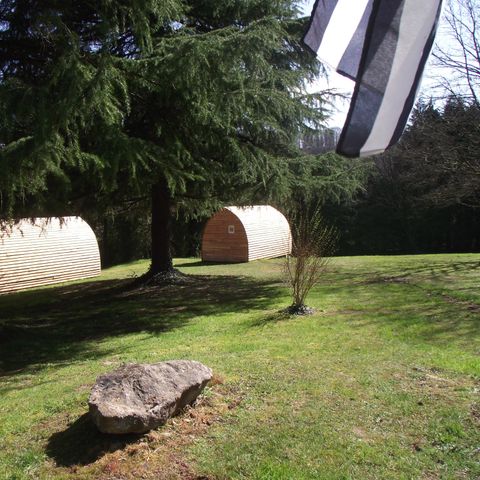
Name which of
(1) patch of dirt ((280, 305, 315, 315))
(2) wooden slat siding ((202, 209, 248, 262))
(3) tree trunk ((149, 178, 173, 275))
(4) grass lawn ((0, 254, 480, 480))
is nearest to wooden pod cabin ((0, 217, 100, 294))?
(3) tree trunk ((149, 178, 173, 275))

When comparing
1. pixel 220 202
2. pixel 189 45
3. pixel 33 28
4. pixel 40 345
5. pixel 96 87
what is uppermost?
pixel 33 28

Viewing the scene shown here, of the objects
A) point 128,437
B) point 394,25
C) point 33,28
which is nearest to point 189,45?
point 33,28

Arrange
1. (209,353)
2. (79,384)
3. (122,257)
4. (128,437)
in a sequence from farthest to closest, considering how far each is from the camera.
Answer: (122,257) → (209,353) → (79,384) → (128,437)

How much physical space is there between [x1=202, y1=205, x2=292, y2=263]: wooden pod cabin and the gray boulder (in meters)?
14.9

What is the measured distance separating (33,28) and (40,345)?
4651 millimetres

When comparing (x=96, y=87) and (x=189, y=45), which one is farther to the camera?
(x=189, y=45)

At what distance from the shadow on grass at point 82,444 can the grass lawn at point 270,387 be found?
1 cm

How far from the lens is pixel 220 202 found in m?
13.1

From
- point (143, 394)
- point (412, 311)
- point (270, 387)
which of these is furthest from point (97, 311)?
point (143, 394)

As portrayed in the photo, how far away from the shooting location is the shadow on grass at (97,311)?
771cm

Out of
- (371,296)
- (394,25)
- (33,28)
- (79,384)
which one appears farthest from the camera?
(371,296)

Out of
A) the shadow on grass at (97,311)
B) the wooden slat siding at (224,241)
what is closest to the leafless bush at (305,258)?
the shadow on grass at (97,311)

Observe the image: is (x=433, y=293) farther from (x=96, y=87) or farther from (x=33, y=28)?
(x=33, y=28)

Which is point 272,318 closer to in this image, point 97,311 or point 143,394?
point 97,311
